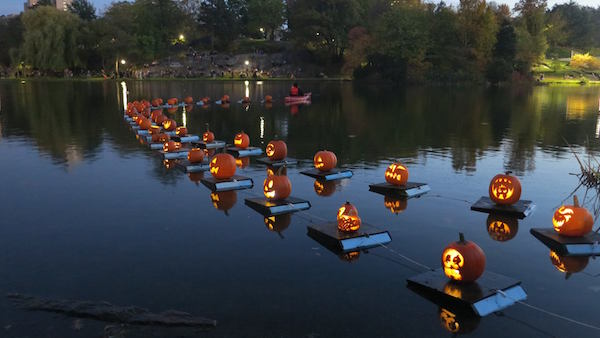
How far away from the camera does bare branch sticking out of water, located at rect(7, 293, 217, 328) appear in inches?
336

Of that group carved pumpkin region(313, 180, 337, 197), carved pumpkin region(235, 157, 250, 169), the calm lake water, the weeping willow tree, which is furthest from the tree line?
carved pumpkin region(313, 180, 337, 197)

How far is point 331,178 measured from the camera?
1920cm

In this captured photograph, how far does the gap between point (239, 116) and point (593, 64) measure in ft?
357

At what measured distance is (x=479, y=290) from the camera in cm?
930

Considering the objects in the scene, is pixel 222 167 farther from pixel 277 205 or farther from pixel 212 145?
pixel 212 145

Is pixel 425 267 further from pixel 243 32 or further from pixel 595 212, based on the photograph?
pixel 243 32

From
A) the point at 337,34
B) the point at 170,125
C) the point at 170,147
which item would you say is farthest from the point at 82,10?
the point at 170,147

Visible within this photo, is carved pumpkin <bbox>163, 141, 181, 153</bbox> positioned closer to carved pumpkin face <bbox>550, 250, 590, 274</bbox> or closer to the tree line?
carved pumpkin face <bbox>550, 250, 590, 274</bbox>

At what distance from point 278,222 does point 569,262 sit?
696cm

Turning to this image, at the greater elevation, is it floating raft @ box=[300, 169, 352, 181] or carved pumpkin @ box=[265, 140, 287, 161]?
carved pumpkin @ box=[265, 140, 287, 161]

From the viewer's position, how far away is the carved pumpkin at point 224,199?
608 inches

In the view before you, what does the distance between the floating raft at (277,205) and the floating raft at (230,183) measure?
204 centimetres

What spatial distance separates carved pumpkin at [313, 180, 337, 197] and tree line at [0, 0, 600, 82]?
75889 millimetres

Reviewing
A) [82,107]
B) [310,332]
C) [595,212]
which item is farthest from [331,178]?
[82,107]
